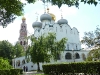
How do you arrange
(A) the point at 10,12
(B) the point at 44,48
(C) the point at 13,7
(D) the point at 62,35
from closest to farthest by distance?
(C) the point at 13,7, (A) the point at 10,12, (B) the point at 44,48, (D) the point at 62,35

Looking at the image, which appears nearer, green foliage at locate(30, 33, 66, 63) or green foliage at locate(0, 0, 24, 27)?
green foliage at locate(0, 0, 24, 27)

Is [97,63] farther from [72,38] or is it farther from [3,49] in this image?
[3,49]

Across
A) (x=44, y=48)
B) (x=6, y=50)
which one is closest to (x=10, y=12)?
(x=44, y=48)

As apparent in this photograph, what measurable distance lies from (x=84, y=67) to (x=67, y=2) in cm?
1010

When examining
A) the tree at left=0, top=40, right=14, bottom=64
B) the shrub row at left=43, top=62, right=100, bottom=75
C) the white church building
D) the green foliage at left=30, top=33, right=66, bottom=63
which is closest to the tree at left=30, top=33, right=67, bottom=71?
the green foliage at left=30, top=33, right=66, bottom=63

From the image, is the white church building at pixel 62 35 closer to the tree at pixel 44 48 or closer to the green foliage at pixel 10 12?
the tree at pixel 44 48

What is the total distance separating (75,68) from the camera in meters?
16.1

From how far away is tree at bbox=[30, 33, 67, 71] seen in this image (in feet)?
102

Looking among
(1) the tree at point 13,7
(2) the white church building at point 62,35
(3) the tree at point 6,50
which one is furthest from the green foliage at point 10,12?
(3) the tree at point 6,50

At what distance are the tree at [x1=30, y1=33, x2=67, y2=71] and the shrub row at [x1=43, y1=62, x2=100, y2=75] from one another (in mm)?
12754

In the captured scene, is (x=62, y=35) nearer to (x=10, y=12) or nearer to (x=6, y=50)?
(x=6, y=50)

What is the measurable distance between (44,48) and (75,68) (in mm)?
16051

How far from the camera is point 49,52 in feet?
113

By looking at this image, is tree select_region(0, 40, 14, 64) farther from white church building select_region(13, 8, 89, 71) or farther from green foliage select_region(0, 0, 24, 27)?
green foliage select_region(0, 0, 24, 27)
